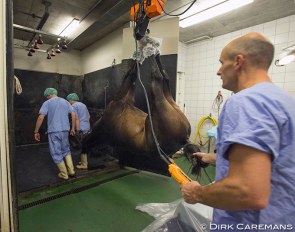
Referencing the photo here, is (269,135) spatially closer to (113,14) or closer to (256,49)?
(256,49)

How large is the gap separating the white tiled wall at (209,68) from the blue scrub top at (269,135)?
3650mm

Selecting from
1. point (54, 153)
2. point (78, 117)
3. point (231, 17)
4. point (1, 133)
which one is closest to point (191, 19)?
point (231, 17)

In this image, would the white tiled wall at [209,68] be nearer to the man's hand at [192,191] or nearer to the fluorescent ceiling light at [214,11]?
the fluorescent ceiling light at [214,11]

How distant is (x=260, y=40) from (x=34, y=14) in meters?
4.69

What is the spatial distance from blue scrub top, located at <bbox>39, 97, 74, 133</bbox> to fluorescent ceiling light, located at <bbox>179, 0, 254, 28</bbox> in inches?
113

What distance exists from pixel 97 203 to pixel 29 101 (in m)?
4.23

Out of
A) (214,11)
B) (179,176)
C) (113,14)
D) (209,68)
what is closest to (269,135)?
(179,176)

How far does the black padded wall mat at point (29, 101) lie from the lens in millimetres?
Answer: 5203

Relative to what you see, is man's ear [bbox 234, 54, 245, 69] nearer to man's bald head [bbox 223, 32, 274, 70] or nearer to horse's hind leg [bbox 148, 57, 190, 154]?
man's bald head [bbox 223, 32, 274, 70]

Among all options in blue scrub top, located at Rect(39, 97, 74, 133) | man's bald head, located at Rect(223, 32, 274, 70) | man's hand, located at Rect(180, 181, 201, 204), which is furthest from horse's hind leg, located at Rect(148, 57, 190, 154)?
blue scrub top, located at Rect(39, 97, 74, 133)

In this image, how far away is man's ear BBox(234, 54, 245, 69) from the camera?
0.80 meters

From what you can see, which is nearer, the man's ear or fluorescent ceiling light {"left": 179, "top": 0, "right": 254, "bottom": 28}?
the man's ear

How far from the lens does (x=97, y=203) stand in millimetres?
2568

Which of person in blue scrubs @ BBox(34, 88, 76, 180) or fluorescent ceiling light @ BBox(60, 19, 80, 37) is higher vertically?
fluorescent ceiling light @ BBox(60, 19, 80, 37)
